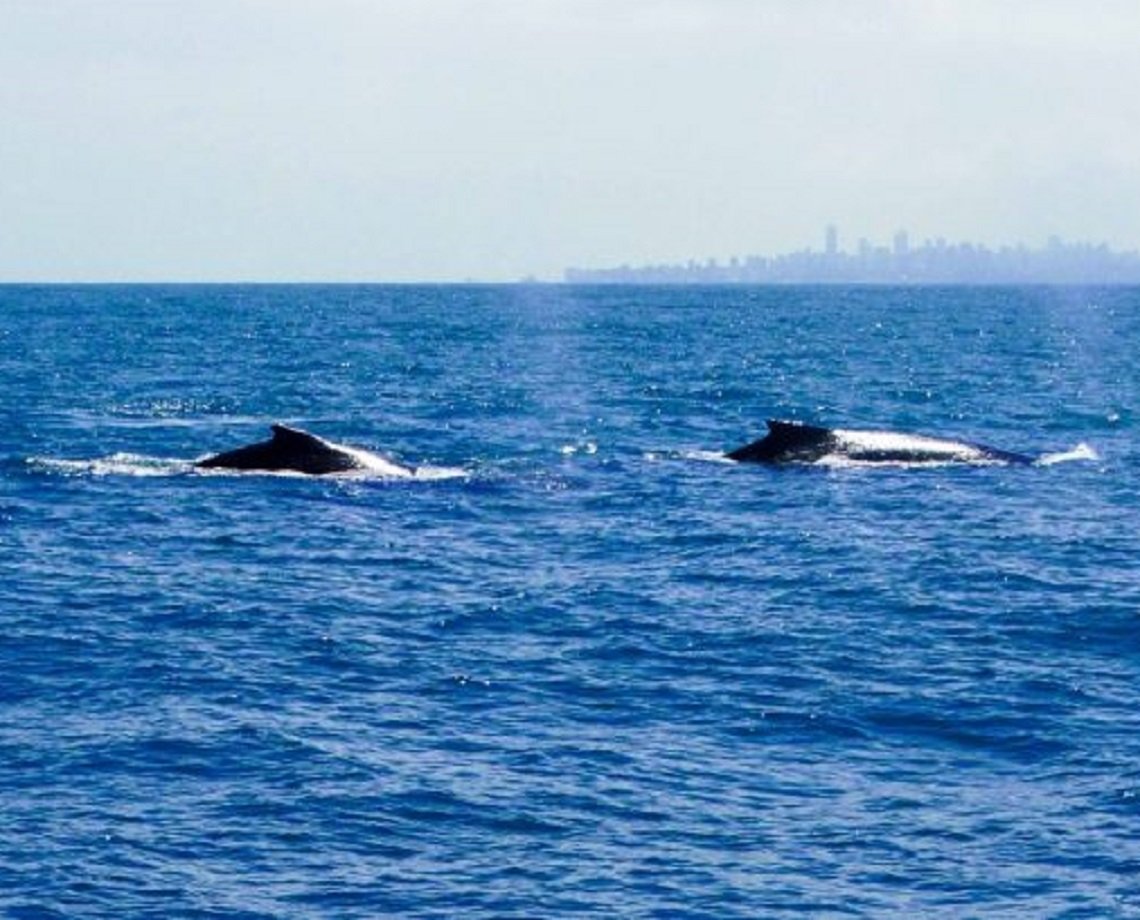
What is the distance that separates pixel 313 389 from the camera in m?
82.6

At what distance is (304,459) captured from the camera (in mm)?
45781

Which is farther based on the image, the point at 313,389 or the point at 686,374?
the point at 686,374

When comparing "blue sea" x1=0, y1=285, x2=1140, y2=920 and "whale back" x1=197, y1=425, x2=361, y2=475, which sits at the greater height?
"whale back" x1=197, y1=425, x2=361, y2=475

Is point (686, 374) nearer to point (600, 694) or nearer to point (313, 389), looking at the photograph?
point (313, 389)

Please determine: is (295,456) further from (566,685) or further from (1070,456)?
(566,685)

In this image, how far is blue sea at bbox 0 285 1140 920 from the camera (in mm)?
18656

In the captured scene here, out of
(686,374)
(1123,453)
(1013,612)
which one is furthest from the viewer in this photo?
(686,374)

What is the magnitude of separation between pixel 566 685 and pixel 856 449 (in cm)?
2430

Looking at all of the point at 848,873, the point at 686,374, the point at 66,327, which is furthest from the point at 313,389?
the point at 66,327

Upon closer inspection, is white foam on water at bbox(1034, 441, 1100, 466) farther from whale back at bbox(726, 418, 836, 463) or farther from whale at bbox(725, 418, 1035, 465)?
whale back at bbox(726, 418, 836, 463)

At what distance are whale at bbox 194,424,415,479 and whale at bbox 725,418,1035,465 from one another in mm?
8657

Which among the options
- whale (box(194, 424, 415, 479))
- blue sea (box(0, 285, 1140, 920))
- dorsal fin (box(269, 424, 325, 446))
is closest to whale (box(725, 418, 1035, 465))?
blue sea (box(0, 285, 1140, 920))

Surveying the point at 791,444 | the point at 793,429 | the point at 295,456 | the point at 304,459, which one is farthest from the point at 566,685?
the point at 793,429

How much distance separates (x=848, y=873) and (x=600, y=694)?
688 cm
